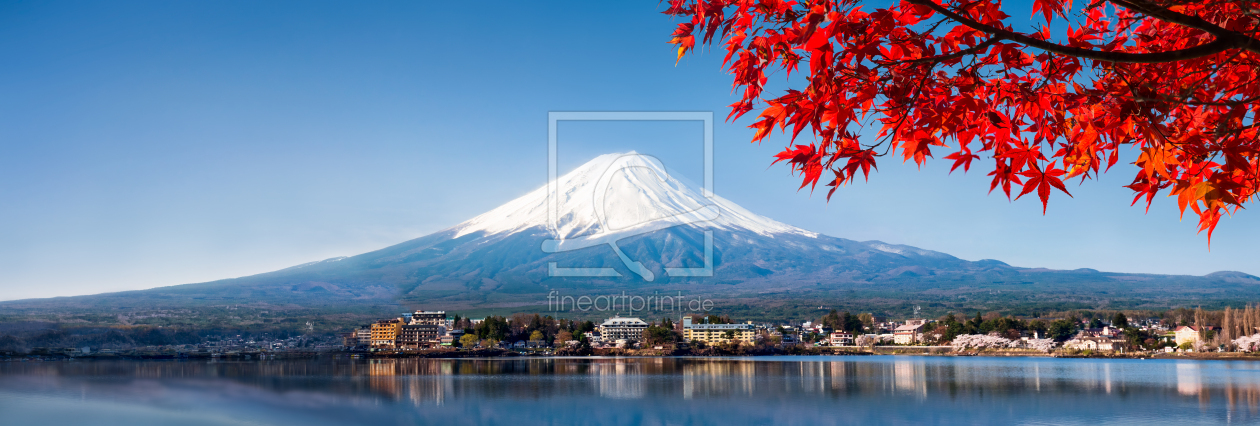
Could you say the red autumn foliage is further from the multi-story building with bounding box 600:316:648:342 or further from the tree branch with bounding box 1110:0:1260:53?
the multi-story building with bounding box 600:316:648:342

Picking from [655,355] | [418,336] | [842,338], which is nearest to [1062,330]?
[842,338]

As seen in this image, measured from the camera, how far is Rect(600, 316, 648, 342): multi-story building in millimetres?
52597

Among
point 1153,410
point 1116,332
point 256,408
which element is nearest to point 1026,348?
point 1116,332

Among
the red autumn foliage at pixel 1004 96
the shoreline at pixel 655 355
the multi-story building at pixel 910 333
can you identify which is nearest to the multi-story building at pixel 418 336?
the shoreline at pixel 655 355

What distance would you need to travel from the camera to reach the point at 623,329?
177 ft

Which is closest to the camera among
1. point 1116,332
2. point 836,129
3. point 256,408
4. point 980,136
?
point 836,129

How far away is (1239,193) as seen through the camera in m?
1.95

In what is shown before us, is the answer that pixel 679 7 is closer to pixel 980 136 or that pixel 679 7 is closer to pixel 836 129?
pixel 836 129

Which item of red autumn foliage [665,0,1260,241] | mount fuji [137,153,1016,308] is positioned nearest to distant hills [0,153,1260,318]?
mount fuji [137,153,1016,308]

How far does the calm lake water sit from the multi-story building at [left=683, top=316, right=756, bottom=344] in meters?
22.7

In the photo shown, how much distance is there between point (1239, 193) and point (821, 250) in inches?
3258

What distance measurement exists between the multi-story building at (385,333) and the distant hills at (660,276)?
248 inches

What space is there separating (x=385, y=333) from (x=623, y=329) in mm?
16426

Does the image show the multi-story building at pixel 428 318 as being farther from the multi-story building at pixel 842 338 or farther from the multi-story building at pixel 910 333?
the multi-story building at pixel 910 333
